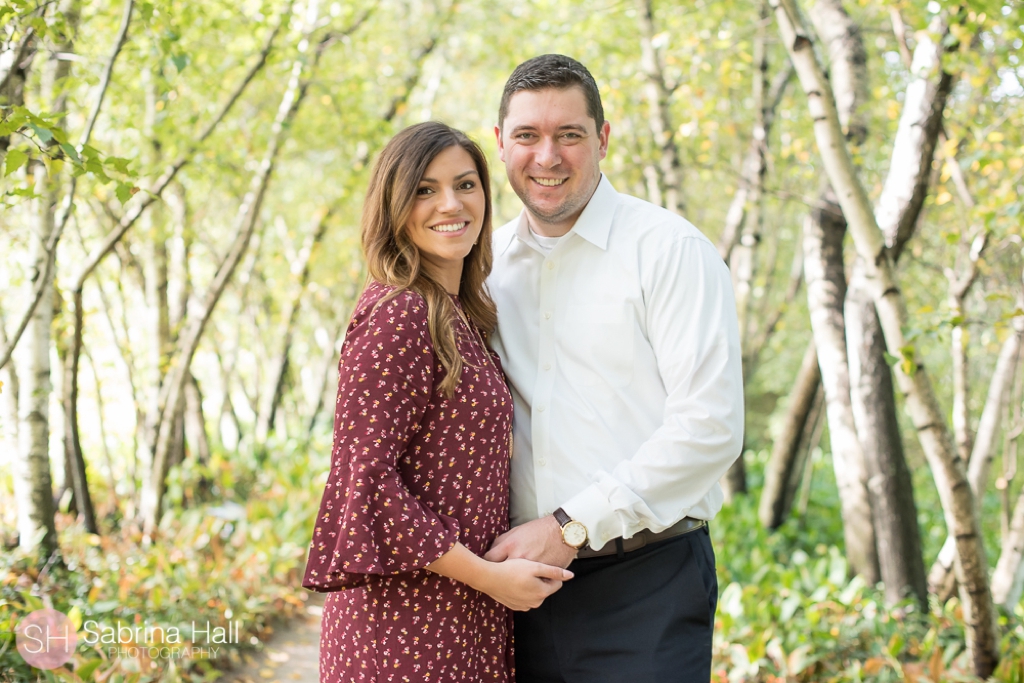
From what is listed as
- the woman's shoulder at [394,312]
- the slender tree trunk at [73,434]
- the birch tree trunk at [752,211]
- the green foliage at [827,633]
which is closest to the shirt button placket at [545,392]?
the woman's shoulder at [394,312]

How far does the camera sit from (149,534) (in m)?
5.54

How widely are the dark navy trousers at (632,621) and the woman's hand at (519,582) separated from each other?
26 centimetres

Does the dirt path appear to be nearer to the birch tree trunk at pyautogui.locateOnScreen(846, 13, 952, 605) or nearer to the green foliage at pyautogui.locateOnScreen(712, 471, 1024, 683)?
the green foliage at pyautogui.locateOnScreen(712, 471, 1024, 683)

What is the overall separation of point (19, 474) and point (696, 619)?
329cm

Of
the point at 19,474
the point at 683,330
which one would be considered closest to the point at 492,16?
the point at 19,474

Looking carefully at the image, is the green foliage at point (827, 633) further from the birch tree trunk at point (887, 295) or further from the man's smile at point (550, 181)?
the man's smile at point (550, 181)

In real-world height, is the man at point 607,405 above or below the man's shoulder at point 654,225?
below

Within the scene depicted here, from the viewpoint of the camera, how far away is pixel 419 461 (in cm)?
202

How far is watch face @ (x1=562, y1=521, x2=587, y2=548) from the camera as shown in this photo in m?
2.06

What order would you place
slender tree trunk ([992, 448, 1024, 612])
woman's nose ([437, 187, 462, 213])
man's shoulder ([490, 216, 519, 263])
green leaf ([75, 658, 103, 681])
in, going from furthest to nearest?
slender tree trunk ([992, 448, 1024, 612]) → green leaf ([75, 658, 103, 681]) → man's shoulder ([490, 216, 519, 263]) → woman's nose ([437, 187, 462, 213])

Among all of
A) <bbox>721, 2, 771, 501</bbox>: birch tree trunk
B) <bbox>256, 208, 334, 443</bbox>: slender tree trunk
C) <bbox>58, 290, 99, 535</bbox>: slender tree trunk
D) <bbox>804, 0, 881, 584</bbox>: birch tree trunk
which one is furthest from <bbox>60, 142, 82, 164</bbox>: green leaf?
<bbox>256, 208, 334, 443</bbox>: slender tree trunk

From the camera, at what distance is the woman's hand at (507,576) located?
1.95 meters

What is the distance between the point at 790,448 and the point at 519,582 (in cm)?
520

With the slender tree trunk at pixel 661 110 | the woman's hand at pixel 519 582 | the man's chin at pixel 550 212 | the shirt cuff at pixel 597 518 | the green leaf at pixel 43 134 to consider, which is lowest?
the woman's hand at pixel 519 582
